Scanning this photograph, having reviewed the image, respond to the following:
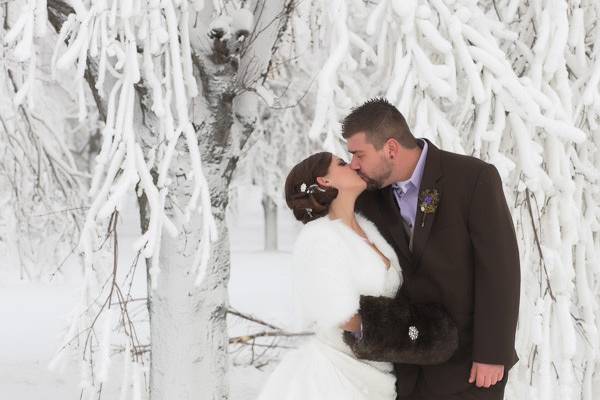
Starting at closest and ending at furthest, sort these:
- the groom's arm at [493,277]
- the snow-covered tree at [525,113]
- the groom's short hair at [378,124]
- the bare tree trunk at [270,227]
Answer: the groom's arm at [493,277] → the groom's short hair at [378,124] → the snow-covered tree at [525,113] → the bare tree trunk at [270,227]

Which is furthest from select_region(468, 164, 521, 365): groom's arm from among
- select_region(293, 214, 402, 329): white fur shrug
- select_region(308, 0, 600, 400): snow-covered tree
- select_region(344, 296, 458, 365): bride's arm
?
select_region(308, 0, 600, 400): snow-covered tree

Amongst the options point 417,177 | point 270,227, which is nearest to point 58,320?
point 417,177

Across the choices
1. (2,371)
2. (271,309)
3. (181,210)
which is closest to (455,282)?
(181,210)

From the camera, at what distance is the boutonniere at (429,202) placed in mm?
2486

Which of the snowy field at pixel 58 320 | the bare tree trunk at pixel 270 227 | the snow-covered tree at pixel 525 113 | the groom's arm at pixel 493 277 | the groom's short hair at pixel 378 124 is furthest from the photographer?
the bare tree trunk at pixel 270 227

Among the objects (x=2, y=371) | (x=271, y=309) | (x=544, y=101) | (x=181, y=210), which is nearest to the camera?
(x=544, y=101)

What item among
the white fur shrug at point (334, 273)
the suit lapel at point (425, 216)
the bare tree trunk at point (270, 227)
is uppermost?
the suit lapel at point (425, 216)

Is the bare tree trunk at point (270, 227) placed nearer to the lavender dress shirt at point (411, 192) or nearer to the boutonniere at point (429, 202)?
the lavender dress shirt at point (411, 192)

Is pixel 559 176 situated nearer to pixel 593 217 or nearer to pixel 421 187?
pixel 593 217

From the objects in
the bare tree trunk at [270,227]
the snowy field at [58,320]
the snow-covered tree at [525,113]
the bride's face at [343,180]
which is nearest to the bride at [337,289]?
the bride's face at [343,180]

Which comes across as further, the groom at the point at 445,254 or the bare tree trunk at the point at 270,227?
the bare tree trunk at the point at 270,227

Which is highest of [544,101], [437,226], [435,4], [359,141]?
[435,4]

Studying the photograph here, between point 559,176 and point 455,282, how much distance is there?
1227 millimetres

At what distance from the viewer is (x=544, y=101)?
3.04 metres
